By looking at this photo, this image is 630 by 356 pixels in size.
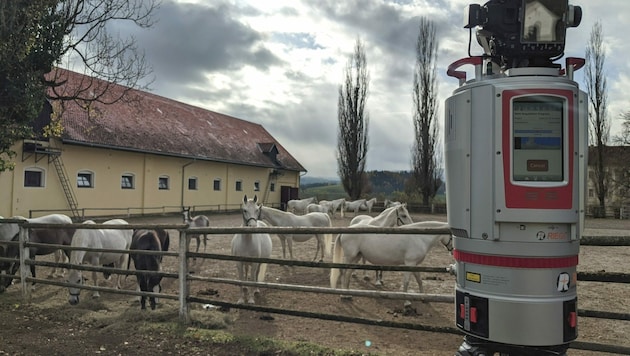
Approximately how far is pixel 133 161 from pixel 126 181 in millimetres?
1100

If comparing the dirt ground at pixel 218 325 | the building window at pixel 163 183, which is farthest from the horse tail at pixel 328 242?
the building window at pixel 163 183

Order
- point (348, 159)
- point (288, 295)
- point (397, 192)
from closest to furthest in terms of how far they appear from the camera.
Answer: point (288, 295) < point (348, 159) < point (397, 192)

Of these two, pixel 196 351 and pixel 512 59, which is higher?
pixel 512 59

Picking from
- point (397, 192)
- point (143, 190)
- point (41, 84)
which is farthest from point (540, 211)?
point (397, 192)

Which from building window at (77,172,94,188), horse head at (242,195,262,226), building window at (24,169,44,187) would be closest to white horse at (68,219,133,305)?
horse head at (242,195,262,226)

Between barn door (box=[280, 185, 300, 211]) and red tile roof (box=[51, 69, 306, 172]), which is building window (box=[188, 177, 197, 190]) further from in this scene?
barn door (box=[280, 185, 300, 211])

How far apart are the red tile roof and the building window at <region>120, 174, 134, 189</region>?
5.20ft

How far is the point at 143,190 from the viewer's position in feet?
72.2

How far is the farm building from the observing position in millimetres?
17391

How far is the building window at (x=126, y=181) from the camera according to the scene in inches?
829

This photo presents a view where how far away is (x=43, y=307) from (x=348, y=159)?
2886 cm

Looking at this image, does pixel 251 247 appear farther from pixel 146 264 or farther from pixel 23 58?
pixel 23 58

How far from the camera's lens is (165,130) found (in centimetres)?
2488

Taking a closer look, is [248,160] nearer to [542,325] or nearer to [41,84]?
[41,84]
